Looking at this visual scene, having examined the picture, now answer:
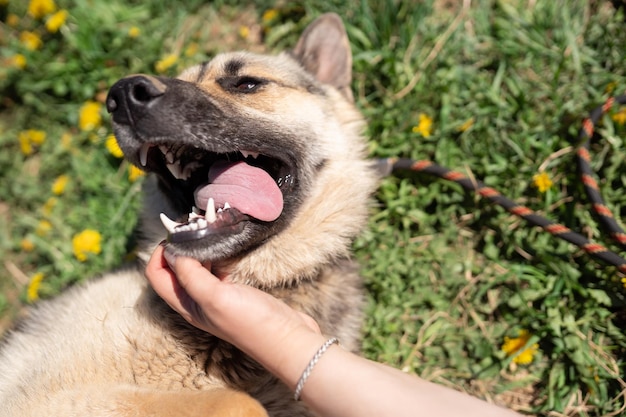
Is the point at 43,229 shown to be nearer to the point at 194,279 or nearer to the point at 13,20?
the point at 13,20

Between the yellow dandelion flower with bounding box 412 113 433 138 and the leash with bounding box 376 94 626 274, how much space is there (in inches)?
10.7

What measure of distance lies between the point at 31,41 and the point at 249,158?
3.25 meters

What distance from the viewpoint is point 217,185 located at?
8.70 ft

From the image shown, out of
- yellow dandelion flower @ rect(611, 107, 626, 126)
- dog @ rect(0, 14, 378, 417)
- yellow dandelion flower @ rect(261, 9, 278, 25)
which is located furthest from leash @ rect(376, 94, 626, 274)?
yellow dandelion flower @ rect(261, 9, 278, 25)

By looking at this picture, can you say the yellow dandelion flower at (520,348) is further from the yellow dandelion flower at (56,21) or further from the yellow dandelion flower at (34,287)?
the yellow dandelion flower at (56,21)

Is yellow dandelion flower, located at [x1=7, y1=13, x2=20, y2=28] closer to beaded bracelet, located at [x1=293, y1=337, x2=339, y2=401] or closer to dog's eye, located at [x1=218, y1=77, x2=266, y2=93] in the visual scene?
dog's eye, located at [x1=218, y1=77, x2=266, y2=93]

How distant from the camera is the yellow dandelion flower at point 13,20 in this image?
15.9 feet

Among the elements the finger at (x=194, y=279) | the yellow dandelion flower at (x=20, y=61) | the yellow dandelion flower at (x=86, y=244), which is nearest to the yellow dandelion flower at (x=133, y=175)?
the yellow dandelion flower at (x=86, y=244)

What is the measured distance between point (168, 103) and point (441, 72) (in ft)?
8.05

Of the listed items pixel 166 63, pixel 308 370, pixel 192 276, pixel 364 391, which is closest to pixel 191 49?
pixel 166 63

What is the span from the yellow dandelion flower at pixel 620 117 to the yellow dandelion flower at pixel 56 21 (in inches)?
A: 190

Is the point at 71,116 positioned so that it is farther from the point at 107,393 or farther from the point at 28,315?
the point at 107,393

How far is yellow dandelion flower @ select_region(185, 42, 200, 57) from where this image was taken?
458cm

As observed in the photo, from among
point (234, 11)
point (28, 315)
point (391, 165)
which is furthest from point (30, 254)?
point (391, 165)
